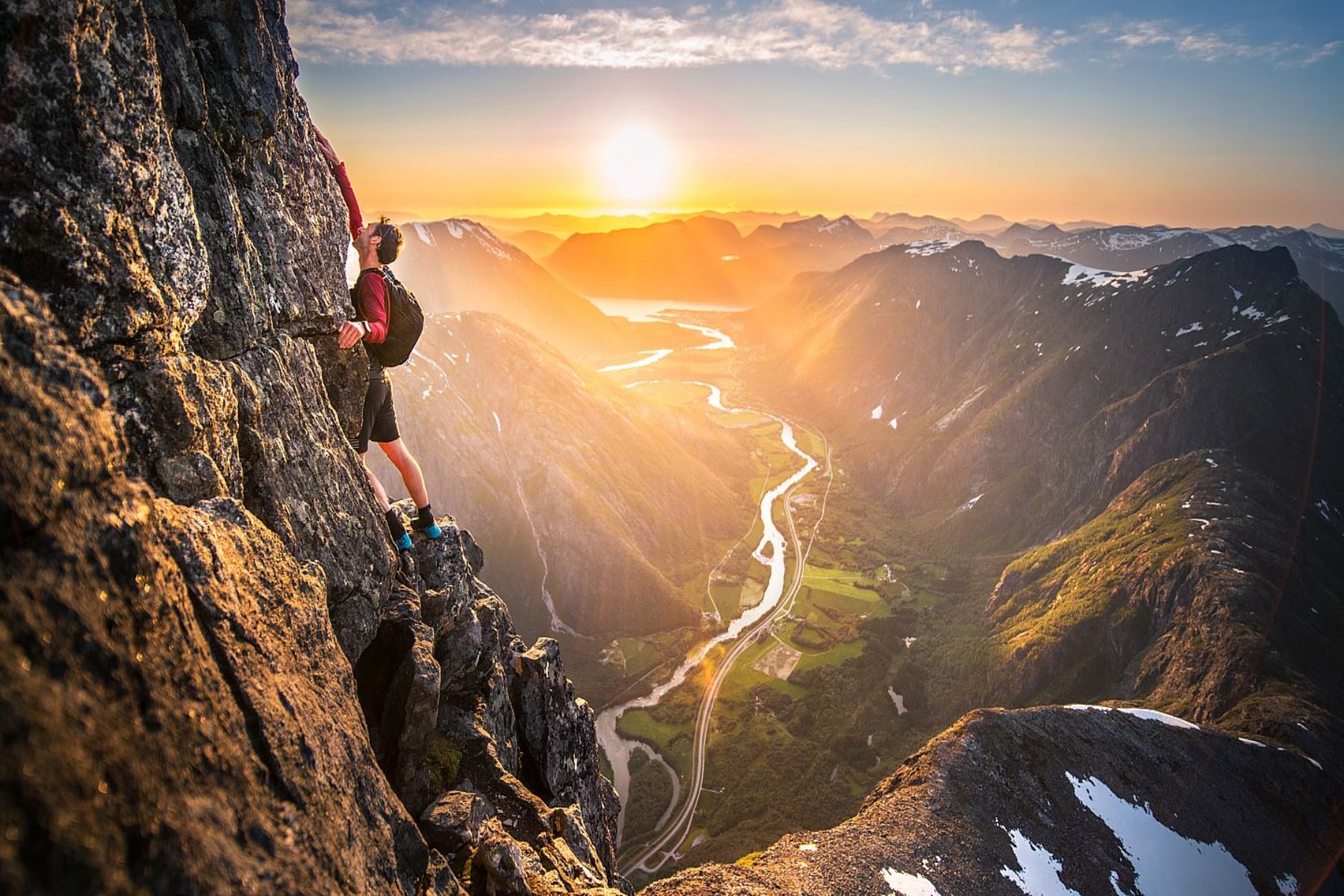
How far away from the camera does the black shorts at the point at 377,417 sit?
1647cm

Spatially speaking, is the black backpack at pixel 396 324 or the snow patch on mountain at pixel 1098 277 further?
the snow patch on mountain at pixel 1098 277

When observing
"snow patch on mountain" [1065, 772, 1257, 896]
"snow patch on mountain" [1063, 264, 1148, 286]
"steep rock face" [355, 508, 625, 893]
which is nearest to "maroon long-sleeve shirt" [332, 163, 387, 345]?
"steep rock face" [355, 508, 625, 893]

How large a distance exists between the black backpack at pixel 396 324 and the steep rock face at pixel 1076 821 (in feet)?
101

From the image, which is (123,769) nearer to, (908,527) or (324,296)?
(324,296)

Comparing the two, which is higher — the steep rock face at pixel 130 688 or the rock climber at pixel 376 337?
the rock climber at pixel 376 337

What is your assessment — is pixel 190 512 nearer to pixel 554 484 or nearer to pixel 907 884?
pixel 907 884

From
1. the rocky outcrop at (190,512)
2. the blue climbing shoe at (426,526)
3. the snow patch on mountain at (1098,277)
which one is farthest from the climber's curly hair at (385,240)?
the snow patch on mountain at (1098,277)

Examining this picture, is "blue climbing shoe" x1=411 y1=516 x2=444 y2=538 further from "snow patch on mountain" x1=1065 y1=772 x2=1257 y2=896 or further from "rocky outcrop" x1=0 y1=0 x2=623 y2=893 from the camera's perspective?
"snow patch on mountain" x1=1065 y1=772 x2=1257 y2=896

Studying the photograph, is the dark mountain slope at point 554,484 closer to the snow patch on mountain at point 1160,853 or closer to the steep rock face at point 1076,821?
the steep rock face at point 1076,821

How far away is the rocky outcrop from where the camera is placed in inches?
227

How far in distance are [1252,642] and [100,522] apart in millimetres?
101539

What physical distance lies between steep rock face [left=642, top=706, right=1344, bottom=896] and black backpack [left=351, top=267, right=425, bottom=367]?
30728 mm

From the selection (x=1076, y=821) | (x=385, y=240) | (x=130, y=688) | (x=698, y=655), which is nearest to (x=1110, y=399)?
(x=698, y=655)

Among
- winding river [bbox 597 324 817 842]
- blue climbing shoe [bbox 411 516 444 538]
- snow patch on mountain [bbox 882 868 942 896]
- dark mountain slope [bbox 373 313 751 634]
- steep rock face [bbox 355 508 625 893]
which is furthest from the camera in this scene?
dark mountain slope [bbox 373 313 751 634]
